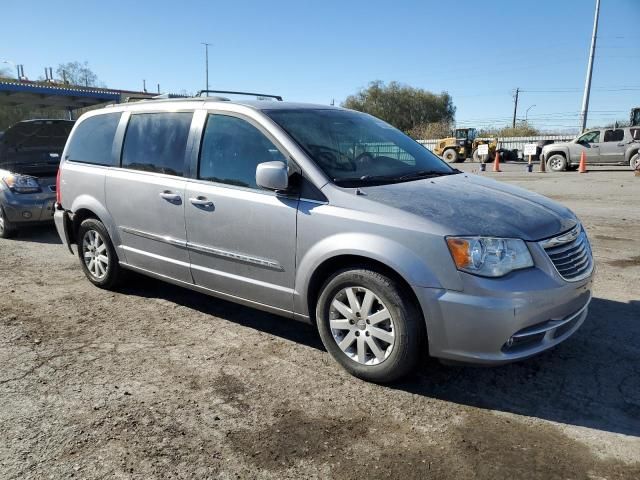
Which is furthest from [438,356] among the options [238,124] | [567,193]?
[567,193]

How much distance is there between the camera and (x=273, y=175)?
11.1 ft

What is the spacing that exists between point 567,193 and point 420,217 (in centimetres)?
1159

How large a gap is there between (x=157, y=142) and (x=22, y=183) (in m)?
4.44

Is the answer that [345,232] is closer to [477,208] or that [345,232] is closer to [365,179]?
[365,179]

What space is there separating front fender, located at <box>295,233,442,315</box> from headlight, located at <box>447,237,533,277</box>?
18 centimetres

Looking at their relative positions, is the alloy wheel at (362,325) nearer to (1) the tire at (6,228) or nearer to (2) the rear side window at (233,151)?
(2) the rear side window at (233,151)

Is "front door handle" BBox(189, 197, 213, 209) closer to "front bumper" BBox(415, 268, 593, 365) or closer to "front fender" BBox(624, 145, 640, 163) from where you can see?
"front bumper" BBox(415, 268, 593, 365)

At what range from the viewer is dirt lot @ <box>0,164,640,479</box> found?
8.30 feet

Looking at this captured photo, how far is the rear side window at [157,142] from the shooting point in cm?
426

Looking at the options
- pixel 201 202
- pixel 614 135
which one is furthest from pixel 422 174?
pixel 614 135

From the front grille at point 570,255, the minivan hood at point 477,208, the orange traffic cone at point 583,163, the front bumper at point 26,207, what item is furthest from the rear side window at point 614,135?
the front bumper at point 26,207

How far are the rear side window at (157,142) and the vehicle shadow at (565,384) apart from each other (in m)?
2.53

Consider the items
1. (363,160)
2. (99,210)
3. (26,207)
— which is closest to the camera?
(363,160)

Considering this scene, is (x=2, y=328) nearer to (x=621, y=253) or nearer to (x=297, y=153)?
(x=297, y=153)
